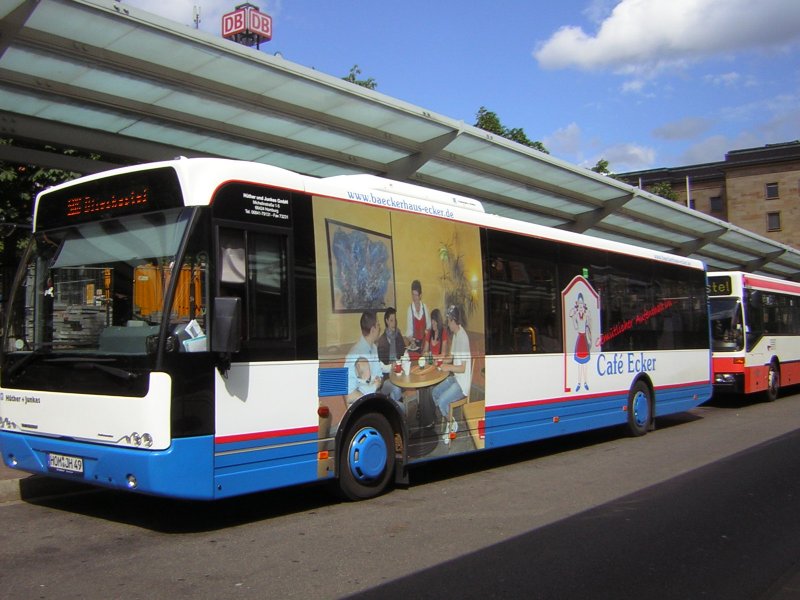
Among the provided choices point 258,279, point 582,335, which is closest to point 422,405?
point 258,279

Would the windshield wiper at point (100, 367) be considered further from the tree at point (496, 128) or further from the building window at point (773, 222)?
the building window at point (773, 222)

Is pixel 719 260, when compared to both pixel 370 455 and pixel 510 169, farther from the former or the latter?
pixel 370 455

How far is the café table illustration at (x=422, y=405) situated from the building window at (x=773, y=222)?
68.3m

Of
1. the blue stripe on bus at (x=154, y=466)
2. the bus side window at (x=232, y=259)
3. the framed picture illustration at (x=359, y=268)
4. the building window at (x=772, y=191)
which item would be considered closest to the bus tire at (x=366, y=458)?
the framed picture illustration at (x=359, y=268)

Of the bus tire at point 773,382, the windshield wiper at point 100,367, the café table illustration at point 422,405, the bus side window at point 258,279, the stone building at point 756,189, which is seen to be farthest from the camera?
the stone building at point 756,189

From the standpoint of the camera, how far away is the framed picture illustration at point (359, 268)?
285 inches

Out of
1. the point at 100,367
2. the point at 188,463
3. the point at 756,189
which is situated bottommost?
the point at 188,463

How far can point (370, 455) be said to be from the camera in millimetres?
7504

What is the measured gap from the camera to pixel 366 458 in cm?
→ 746

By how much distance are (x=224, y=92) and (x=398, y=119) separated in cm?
296

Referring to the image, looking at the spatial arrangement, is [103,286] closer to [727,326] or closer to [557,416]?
[557,416]

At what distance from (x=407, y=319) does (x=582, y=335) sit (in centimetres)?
397

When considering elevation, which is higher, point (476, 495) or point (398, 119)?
point (398, 119)

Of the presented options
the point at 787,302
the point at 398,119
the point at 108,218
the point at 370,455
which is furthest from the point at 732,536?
the point at 787,302
